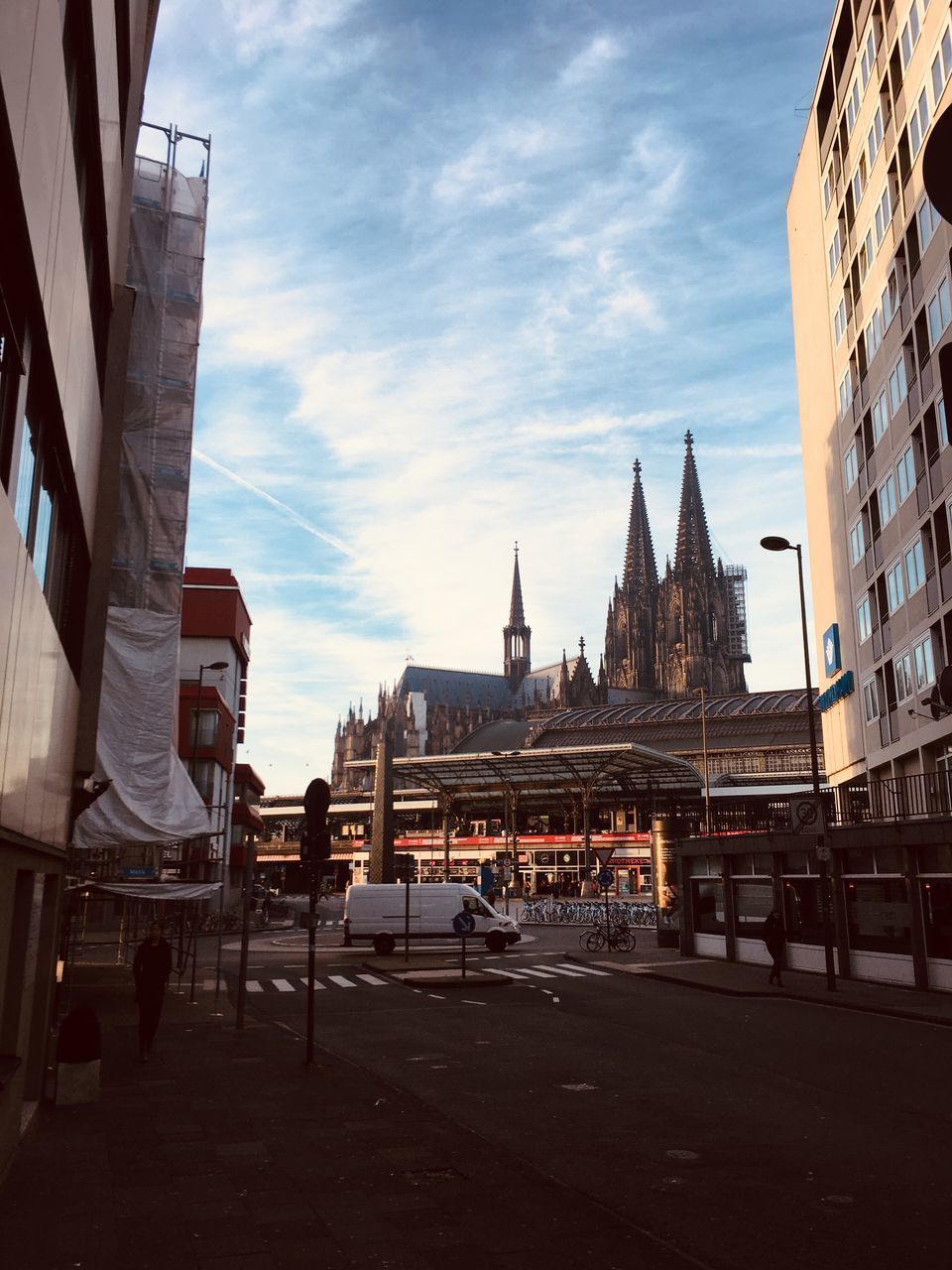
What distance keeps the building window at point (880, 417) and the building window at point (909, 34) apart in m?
9.55

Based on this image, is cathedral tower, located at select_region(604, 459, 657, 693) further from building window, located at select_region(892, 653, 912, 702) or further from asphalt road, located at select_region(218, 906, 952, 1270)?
asphalt road, located at select_region(218, 906, 952, 1270)

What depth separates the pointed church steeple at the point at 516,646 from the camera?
174m

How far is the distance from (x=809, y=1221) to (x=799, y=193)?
4644 cm

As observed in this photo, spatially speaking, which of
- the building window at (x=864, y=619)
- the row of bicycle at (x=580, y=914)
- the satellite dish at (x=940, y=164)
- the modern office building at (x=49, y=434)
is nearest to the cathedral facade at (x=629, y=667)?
the row of bicycle at (x=580, y=914)

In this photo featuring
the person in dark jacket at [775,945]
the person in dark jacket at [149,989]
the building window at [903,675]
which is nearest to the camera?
the person in dark jacket at [149,989]

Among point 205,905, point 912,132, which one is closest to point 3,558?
point 912,132

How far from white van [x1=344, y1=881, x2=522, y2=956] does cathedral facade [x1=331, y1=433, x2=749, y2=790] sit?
85.7 m

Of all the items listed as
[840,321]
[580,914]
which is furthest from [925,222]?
[580,914]

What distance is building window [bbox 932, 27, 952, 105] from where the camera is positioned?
2700cm

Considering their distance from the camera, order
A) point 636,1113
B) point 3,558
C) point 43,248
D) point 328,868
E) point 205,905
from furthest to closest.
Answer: point 205,905, point 328,868, point 636,1113, point 43,248, point 3,558

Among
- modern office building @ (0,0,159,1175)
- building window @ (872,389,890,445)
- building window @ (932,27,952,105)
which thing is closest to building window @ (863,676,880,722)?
building window @ (872,389,890,445)

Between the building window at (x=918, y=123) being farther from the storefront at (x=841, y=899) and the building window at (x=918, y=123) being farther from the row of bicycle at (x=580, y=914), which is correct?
the row of bicycle at (x=580, y=914)

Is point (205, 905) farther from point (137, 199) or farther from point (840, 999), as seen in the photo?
point (840, 999)

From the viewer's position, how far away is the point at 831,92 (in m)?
40.6
